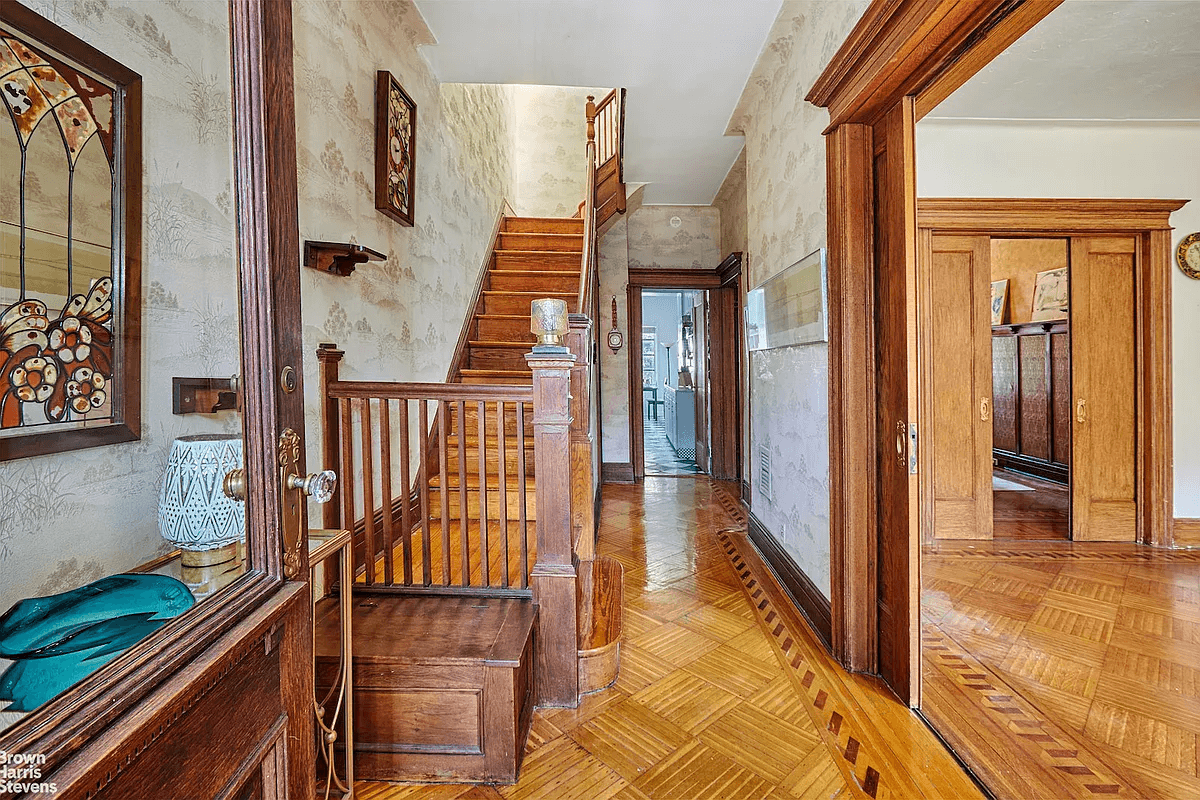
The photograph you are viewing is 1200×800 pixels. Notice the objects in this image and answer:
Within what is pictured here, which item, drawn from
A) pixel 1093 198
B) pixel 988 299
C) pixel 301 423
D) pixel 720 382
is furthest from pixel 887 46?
pixel 720 382

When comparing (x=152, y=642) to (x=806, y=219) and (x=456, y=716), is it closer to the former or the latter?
(x=456, y=716)

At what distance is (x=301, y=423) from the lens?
35.5 inches

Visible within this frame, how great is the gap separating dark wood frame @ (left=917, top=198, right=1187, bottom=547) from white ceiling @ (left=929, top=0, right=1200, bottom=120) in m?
0.55

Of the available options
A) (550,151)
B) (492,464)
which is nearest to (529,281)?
(492,464)

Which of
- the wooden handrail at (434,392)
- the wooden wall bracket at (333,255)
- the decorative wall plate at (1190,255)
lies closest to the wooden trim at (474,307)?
the wooden wall bracket at (333,255)

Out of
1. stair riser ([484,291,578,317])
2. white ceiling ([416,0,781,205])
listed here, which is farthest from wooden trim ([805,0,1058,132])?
stair riser ([484,291,578,317])

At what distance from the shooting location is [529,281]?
501 cm

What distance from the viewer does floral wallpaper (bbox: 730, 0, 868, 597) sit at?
7.92 feet

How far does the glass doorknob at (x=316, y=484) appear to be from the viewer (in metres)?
0.82

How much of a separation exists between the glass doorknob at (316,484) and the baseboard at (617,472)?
16.9 feet

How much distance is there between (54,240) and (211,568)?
427 mm

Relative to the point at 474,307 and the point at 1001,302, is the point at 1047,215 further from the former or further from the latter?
the point at 474,307

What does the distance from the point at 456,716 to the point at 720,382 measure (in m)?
4.90

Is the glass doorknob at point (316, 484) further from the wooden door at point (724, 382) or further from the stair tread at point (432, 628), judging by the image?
the wooden door at point (724, 382)
